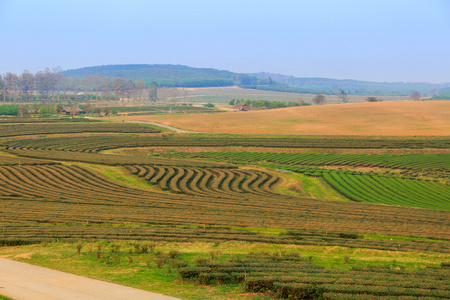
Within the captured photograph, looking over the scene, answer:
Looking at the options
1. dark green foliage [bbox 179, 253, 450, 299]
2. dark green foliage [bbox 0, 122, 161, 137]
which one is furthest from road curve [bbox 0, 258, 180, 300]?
dark green foliage [bbox 0, 122, 161, 137]

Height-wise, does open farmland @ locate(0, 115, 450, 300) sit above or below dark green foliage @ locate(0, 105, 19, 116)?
below

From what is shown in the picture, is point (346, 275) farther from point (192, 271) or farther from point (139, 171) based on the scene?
point (139, 171)

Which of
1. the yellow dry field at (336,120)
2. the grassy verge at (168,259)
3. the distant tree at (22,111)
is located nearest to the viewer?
the grassy verge at (168,259)

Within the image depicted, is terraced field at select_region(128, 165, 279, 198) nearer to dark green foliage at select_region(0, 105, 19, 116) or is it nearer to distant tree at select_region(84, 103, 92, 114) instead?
distant tree at select_region(84, 103, 92, 114)

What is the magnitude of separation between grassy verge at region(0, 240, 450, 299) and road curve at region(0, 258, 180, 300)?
836 mm

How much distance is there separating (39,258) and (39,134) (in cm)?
9508

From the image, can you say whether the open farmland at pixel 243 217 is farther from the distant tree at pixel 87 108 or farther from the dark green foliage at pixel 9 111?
the distant tree at pixel 87 108

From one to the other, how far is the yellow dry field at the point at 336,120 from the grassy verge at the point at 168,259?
3962 inches

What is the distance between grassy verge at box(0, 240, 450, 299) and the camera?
60.0 feet

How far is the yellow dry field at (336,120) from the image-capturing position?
127312 millimetres

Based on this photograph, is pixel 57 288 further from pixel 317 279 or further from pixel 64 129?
pixel 64 129

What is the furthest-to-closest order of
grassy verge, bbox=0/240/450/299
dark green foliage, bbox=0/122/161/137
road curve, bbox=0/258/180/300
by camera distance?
dark green foliage, bbox=0/122/161/137, grassy verge, bbox=0/240/450/299, road curve, bbox=0/258/180/300

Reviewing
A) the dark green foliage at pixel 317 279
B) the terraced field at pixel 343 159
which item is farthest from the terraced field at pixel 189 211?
the terraced field at pixel 343 159

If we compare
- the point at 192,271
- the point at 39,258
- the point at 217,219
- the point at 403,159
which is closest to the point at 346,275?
the point at 192,271
